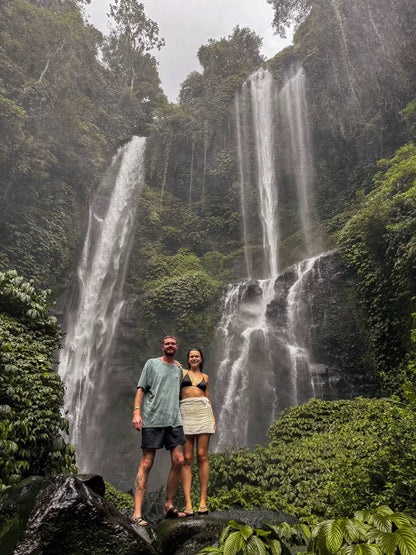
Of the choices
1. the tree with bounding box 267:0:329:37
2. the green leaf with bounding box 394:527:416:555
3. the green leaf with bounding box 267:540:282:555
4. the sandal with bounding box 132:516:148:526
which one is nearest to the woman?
the sandal with bounding box 132:516:148:526

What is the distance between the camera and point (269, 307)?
46.5 ft

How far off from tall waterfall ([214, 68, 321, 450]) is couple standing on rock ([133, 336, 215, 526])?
8743mm

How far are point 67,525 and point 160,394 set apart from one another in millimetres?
Result: 1279

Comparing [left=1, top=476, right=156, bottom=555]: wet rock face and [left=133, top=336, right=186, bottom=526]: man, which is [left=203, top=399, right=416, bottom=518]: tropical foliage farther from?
[left=1, top=476, right=156, bottom=555]: wet rock face

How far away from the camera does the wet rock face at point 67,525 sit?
222 centimetres

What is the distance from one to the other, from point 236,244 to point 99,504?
19.6 m

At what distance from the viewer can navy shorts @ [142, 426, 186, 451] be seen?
3248mm

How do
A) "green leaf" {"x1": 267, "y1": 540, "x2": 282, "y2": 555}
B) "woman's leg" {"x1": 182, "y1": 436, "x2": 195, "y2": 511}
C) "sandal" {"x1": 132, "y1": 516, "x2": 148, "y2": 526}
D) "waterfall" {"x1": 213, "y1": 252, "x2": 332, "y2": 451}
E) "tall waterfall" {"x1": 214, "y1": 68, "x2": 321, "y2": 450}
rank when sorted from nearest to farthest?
1. "green leaf" {"x1": 267, "y1": 540, "x2": 282, "y2": 555}
2. "sandal" {"x1": 132, "y1": 516, "x2": 148, "y2": 526}
3. "woman's leg" {"x1": 182, "y1": 436, "x2": 195, "y2": 511}
4. "waterfall" {"x1": 213, "y1": 252, "x2": 332, "y2": 451}
5. "tall waterfall" {"x1": 214, "y1": 68, "x2": 321, "y2": 450}

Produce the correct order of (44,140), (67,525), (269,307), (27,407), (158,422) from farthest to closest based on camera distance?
(44,140), (269,307), (27,407), (158,422), (67,525)

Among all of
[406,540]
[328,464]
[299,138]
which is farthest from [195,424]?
[299,138]

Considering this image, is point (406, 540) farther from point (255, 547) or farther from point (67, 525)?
point (67, 525)

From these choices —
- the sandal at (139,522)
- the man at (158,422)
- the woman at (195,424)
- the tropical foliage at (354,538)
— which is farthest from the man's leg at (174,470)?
the tropical foliage at (354,538)

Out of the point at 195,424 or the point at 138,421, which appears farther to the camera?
the point at 195,424

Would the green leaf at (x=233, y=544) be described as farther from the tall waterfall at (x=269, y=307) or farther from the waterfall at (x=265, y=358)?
the tall waterfall at (x=269, y=307)
